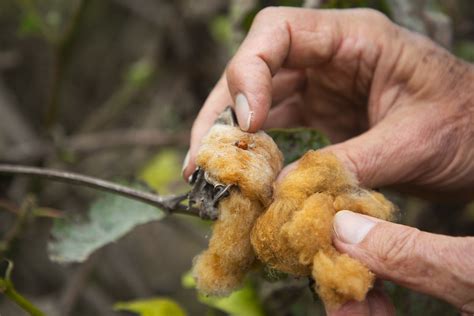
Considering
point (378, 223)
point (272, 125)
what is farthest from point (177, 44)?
point (378, 223)

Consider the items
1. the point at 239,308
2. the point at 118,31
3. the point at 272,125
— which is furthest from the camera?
the point at 118,31

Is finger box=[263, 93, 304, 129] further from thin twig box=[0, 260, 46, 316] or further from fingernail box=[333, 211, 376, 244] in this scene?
thin twig box=[0, 260, 46, 316]

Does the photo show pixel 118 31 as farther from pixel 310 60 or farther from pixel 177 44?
pixel 310 60

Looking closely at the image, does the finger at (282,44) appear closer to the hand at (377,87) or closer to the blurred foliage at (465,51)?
the hand at (377,87)

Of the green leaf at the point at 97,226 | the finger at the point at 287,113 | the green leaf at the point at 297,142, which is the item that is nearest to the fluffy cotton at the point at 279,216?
the green leaf at the point at 297,142

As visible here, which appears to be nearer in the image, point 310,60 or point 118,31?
point 310,60

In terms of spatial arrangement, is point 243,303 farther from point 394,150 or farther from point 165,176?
point 165,176
